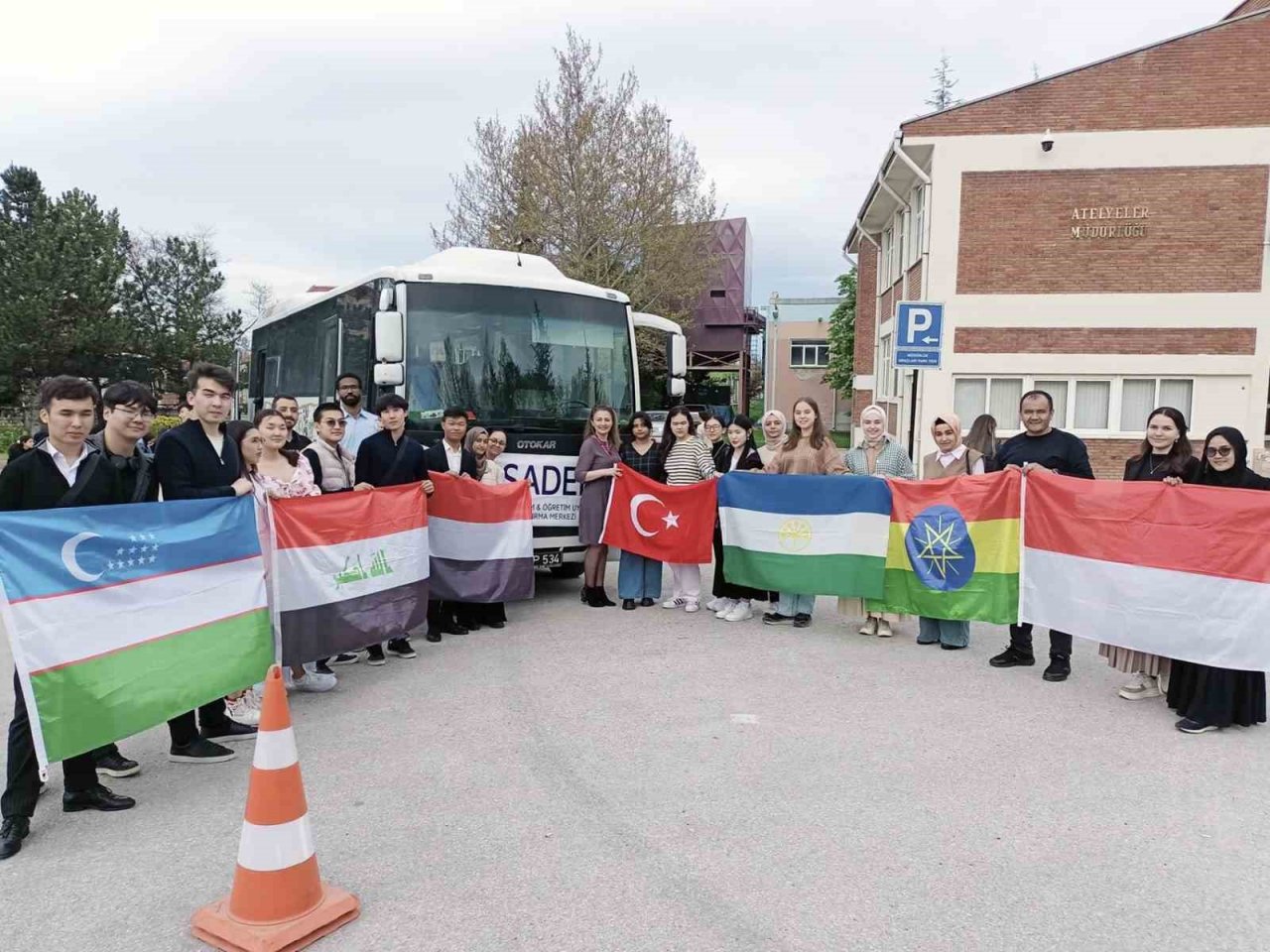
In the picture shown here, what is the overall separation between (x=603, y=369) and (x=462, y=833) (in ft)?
19.9

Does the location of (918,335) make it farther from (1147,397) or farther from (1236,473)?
(1147,397)

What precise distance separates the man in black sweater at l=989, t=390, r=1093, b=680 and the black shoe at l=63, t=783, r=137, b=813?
18.5 ft

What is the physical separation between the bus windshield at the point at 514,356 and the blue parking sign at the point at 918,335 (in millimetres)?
3418

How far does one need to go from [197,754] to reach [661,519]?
4535 mm

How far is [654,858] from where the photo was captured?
3.64 meters

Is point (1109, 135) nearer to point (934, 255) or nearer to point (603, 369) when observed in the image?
point (934, 255)

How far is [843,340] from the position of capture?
142ft

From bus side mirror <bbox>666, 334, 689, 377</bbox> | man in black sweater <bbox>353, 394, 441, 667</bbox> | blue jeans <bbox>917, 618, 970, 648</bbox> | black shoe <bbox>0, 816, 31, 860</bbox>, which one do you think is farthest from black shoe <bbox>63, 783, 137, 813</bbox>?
bus side mirror <bbox>666, 334, 689, 377</bbox>

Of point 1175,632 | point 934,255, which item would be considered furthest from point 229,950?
point 934,255

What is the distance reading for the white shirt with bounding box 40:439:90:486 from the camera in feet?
13.6

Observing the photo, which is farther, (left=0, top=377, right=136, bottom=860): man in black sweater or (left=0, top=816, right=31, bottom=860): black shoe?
(left=0, top=377, right=136, bottom=860): man in black sweater

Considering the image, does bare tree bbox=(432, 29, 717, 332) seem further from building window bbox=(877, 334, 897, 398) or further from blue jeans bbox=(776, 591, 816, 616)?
blue jeans bbox=(776, 591, 816, 616)

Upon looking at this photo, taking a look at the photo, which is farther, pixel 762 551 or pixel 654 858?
pixel 762 551

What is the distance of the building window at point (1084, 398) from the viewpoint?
1912 cm
